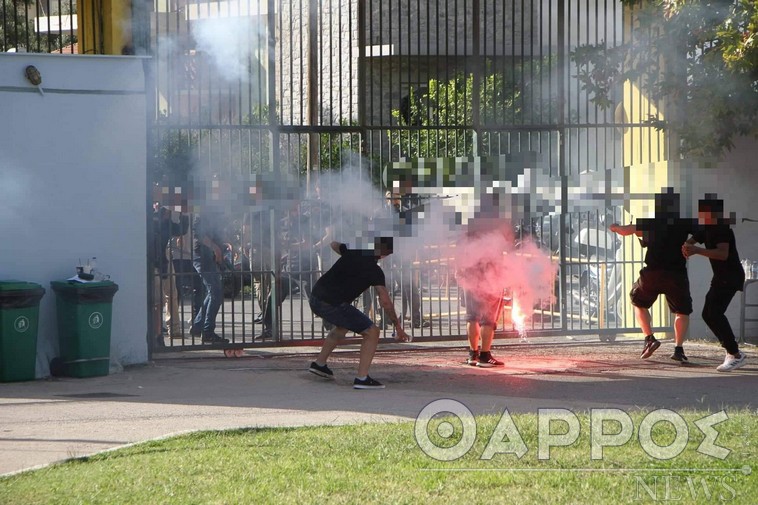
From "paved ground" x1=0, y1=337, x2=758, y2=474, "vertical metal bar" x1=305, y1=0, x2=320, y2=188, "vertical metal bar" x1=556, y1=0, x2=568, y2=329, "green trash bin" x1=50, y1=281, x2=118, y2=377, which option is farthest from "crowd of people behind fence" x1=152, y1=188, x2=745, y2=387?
"vertical metal bar" x1=556, y1=0, x2=568, y2=329

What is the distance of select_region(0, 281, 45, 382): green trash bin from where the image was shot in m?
9.53

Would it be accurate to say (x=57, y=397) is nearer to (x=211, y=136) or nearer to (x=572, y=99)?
(x=211, y=136)

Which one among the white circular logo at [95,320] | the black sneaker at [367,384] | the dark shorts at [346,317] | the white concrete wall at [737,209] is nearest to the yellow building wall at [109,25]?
the white circular logo at [95,320]

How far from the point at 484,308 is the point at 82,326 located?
4086 mm

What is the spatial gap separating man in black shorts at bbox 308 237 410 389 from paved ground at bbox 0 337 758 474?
0.37 meters

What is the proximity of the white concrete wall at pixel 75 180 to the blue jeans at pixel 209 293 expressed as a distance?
2.58 ft

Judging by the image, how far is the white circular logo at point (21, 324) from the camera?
9.60 metres

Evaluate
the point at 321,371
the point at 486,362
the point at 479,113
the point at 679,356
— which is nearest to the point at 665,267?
the point at 679,356

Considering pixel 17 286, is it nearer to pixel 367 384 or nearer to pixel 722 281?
pixel 367 384

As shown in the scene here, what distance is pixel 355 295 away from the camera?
9.49 meters

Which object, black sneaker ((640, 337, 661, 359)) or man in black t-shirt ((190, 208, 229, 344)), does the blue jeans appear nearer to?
man in black t-shirt ((190, 208, 229, 344))

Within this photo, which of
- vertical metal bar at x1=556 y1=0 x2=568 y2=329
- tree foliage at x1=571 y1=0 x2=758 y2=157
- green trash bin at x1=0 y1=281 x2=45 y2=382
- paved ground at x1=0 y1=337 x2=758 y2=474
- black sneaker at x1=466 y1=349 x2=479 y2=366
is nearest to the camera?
paved ground at x1=0 y1=337 x2=758 y2=474

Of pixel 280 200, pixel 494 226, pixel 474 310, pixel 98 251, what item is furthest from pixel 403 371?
pixel 98 251

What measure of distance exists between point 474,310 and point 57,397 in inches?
168
